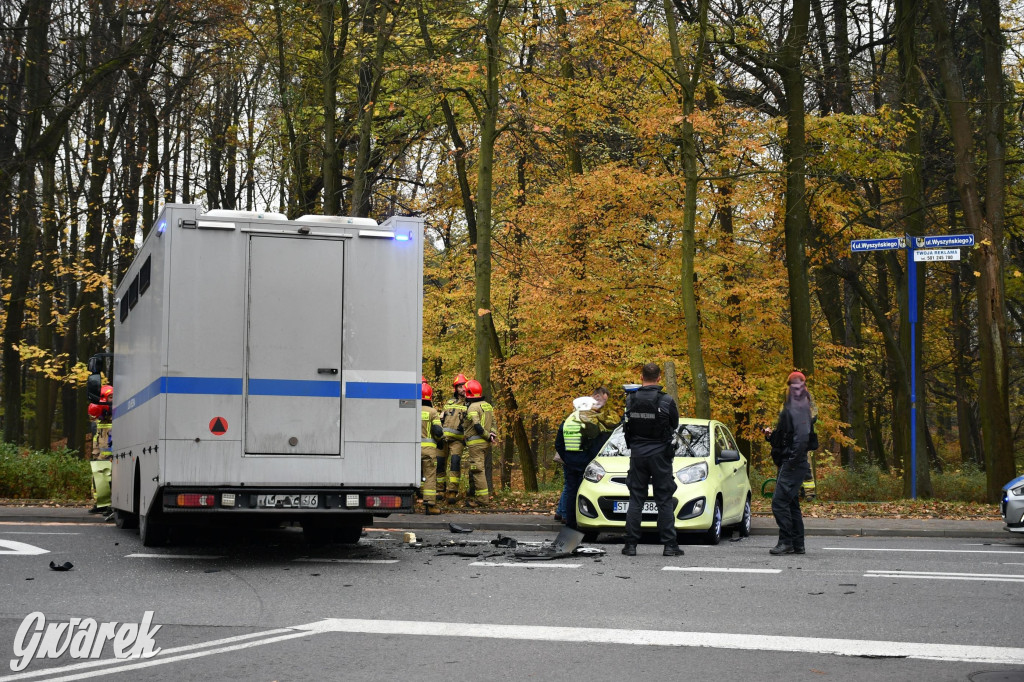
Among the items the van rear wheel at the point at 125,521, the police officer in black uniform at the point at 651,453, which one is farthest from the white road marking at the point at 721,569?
the van rear wheel at the point at 125,521

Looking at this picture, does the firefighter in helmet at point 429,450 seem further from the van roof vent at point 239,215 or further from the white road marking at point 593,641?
the white road marking at point 593,641

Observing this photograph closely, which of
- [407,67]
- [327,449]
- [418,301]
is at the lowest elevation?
[327,449]

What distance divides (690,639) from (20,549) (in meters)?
8.29

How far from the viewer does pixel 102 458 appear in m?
17.2

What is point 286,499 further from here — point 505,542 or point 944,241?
point 944,241

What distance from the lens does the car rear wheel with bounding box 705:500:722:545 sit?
13.4 m

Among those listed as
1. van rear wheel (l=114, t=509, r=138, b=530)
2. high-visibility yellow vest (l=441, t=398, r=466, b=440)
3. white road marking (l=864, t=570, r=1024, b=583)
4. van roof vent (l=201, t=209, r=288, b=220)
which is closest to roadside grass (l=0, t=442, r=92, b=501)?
van rear wheel (l=114, t=509, r=138, b=530)

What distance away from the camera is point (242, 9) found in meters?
24.4

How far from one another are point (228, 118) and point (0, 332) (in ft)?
26.7

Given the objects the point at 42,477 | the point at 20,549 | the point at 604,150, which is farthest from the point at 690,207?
the point at 42,477

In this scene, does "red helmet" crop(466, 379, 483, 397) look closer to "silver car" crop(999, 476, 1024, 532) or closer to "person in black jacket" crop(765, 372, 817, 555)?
"person in black jacket" crop(765, 372, 817, 555)

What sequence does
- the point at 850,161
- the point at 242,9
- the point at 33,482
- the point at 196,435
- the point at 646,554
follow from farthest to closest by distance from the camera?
the point at 242,9 < the point at 850,161 < the point at 33,482 < the point at 646,554 < the point at 196,435

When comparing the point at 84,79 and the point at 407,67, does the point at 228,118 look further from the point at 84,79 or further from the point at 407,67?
the point at 407,67

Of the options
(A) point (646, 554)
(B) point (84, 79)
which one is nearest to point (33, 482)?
(B) point (84, 79)
